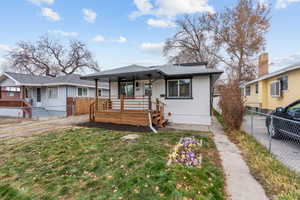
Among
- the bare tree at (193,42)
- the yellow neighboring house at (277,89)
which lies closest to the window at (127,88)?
the yellow neighboring house at (277,89)

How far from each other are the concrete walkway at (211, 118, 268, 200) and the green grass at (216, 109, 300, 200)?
0.41 ft

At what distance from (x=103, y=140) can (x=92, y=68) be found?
95.3 ft

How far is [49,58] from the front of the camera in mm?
27797

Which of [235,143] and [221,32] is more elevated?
[221,32]

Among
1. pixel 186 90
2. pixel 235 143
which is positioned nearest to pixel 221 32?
pixel 186 90

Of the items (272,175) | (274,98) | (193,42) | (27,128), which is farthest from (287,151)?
(193,42)

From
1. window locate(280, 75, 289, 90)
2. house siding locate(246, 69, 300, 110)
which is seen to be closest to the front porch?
house siding locate(246, 69, 300, 110)

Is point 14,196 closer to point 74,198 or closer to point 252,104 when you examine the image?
point 74,198

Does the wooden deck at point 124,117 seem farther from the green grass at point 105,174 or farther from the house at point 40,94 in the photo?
the house at point 40,94

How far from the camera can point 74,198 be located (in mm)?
2324

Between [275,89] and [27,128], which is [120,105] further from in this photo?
[275,89]

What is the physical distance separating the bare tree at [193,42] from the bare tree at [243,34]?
6.33ft

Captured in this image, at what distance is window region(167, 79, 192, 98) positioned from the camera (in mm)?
8578

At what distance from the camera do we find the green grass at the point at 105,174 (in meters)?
2.37
